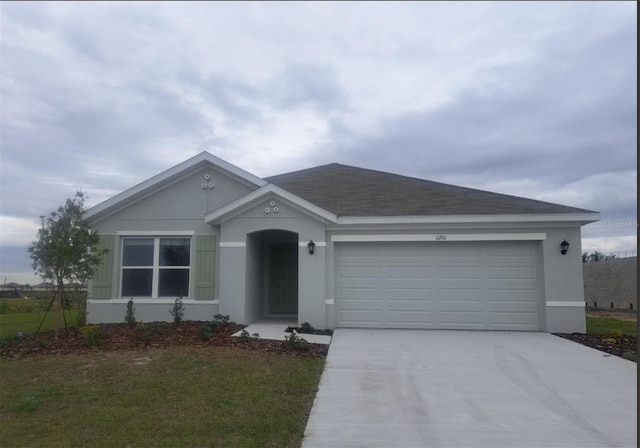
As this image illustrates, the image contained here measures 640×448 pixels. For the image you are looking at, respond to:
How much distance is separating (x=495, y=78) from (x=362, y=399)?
7.98 metres

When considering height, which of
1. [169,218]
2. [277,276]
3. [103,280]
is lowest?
[103,280]

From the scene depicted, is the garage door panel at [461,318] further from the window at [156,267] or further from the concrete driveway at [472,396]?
the window at [156,267]

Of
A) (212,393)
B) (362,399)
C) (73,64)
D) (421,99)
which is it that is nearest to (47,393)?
(212,393)

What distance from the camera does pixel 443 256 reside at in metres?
12.2

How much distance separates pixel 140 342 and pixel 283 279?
5636mm

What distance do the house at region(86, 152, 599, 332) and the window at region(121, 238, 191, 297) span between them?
1.1 inches

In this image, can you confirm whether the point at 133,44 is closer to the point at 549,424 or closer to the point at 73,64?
the point at 73,64

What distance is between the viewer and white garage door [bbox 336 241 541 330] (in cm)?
1195

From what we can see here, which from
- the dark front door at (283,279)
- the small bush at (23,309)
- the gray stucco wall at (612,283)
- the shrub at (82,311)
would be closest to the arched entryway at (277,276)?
the dark front door at (283,279)

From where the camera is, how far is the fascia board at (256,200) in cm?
1195

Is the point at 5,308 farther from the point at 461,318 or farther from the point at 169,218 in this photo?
the point at 461,318

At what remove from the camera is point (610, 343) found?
34.1ft

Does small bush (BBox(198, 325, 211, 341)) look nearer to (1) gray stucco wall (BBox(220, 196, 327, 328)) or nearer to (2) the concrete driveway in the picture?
(1) gray stucco wall (BBox(220, 196, 327, 328))

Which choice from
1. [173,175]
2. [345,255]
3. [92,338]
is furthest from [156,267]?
[345,255]
